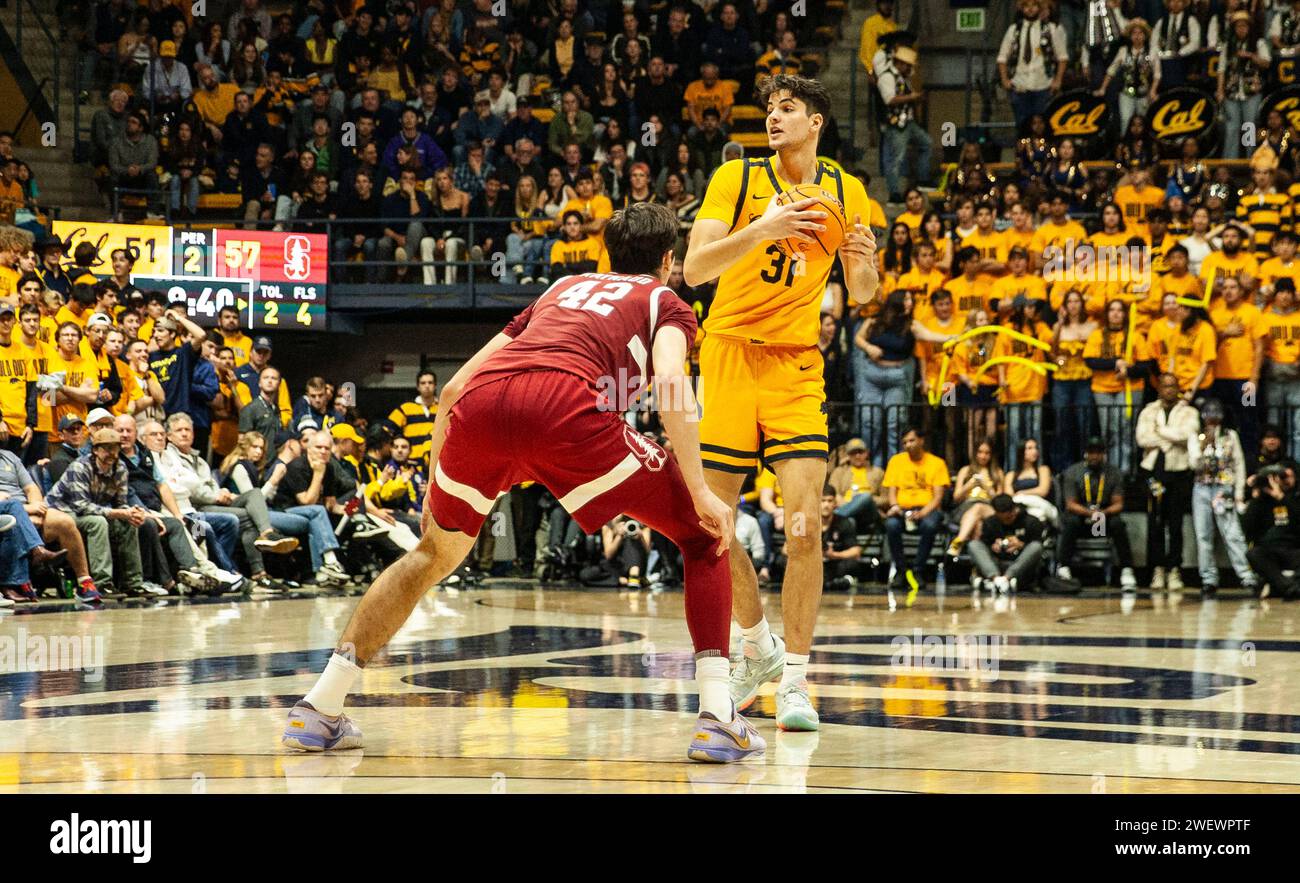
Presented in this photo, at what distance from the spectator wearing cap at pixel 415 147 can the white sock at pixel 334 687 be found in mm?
14515

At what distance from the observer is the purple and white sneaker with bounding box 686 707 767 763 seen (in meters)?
4.87

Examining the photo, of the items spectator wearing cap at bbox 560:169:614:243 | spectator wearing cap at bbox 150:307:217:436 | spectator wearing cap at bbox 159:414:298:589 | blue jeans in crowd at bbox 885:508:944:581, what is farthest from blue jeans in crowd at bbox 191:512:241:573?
blue jeans in crowd at bbox 885:508:944:581

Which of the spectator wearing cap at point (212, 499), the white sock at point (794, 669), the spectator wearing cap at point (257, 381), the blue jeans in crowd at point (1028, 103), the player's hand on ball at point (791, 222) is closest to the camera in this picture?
the player's hand on ball at point (791, 222)

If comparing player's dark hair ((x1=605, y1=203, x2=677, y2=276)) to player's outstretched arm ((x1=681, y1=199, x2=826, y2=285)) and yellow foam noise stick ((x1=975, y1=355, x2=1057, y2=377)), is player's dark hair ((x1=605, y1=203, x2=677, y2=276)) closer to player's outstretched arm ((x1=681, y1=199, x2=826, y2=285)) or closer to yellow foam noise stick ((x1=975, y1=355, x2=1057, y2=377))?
player's outstretched arm ((x1=681, y1=199, x2=826, y2=285))

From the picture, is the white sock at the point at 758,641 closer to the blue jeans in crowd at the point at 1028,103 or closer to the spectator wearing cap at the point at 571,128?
the blue jeans in crowd at the point at 1028,103

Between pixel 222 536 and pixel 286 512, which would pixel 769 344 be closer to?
pixel 222 536

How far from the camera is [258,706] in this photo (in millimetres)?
6062

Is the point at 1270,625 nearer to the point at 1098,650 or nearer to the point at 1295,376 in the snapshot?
the point at 1098,650

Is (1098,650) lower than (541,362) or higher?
lower

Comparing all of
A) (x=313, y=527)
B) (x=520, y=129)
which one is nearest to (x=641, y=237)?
(x=313, y=527)

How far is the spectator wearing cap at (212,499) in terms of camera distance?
43.5 feet

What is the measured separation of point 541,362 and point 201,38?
56.9ft

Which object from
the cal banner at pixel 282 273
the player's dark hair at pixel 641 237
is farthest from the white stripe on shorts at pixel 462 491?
the cal banner at pixel 282 273
